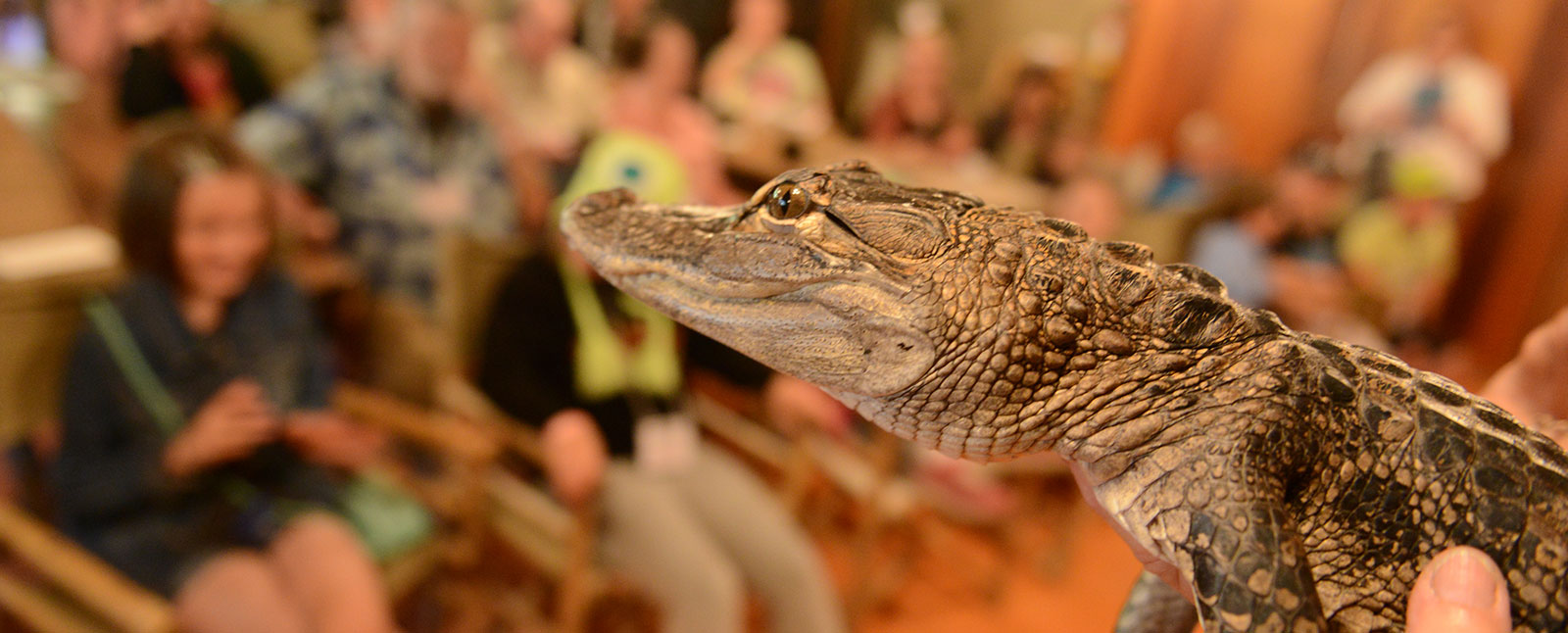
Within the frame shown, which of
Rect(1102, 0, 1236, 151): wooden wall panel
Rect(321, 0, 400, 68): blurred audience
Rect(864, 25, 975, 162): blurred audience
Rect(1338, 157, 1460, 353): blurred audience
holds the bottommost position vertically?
Rect(321, 0, 400, 68): blurred audience

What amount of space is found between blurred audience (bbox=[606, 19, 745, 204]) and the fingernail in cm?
216

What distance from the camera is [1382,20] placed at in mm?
2957

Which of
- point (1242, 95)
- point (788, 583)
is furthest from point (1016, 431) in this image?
point (1242, 95)

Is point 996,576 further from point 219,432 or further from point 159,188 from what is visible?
point 159,188

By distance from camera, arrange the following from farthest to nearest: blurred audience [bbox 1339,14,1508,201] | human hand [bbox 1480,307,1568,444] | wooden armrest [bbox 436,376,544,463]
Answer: blurred audience [bbox 1339,14,1508,201] → wooden armrest [bbox 436,376,544,463] → human hand [bbox 1480,307,1568,444]

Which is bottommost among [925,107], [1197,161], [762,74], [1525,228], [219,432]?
[219,432]

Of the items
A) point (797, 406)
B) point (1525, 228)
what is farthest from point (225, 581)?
point (1525, 228)

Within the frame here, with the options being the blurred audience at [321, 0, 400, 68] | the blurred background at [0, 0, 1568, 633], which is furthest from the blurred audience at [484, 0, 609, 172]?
the blurred audience at [321, 0, 400, 68]

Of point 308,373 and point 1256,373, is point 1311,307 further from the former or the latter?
point 308,373

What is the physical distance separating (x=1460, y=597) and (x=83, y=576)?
1661 mm

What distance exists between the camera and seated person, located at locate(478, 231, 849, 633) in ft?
5.47

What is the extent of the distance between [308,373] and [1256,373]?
1677 mm

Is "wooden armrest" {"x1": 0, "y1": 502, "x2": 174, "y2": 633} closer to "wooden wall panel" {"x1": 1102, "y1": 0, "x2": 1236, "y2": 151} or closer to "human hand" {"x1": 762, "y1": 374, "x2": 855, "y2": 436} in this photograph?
"human hand" {"x1": 762, "y1": 374, "x2": 855, "y2": 436}

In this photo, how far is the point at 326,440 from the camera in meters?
1.52
